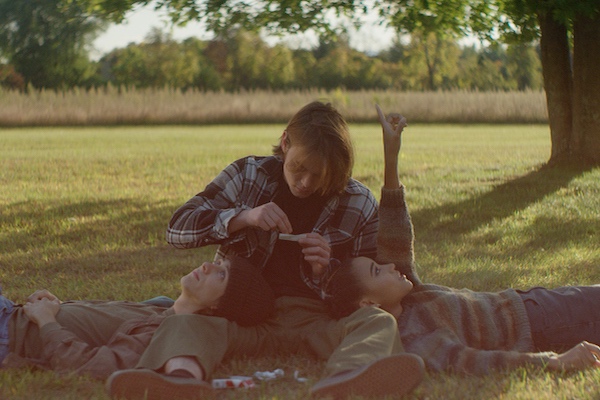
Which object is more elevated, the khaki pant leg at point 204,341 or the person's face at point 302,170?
the person's face at point 302,170

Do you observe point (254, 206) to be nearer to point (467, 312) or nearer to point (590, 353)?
point (467, 312)

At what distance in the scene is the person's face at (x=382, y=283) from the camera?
13.4 ft

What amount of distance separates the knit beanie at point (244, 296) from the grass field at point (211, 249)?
0.22 m

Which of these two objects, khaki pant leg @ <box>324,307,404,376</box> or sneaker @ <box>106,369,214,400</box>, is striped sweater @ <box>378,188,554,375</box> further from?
sneaker @ <box>106,369,214,400</box>

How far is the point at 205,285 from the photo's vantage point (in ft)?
13.0

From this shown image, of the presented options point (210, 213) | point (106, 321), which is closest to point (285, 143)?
point (210, 213)

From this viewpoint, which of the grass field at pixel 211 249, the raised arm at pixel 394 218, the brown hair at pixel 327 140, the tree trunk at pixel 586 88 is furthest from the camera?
the tree trunk at pixel 586 88

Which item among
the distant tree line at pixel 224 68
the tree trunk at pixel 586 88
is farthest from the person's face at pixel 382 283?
the distant tree line at pixel 224 68

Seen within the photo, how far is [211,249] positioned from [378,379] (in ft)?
13.5

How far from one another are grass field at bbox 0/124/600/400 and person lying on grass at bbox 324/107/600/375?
1.02 ft

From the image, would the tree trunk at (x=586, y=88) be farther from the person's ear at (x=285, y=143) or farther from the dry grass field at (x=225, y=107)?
the dry grass field at (x=225, y=107)

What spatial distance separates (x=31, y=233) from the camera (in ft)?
25.9

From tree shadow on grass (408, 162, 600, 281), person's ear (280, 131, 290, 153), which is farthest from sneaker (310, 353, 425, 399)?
tree shadow on grass (408, 162, 600, 281)

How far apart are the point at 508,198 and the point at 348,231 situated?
5553 millimetres
